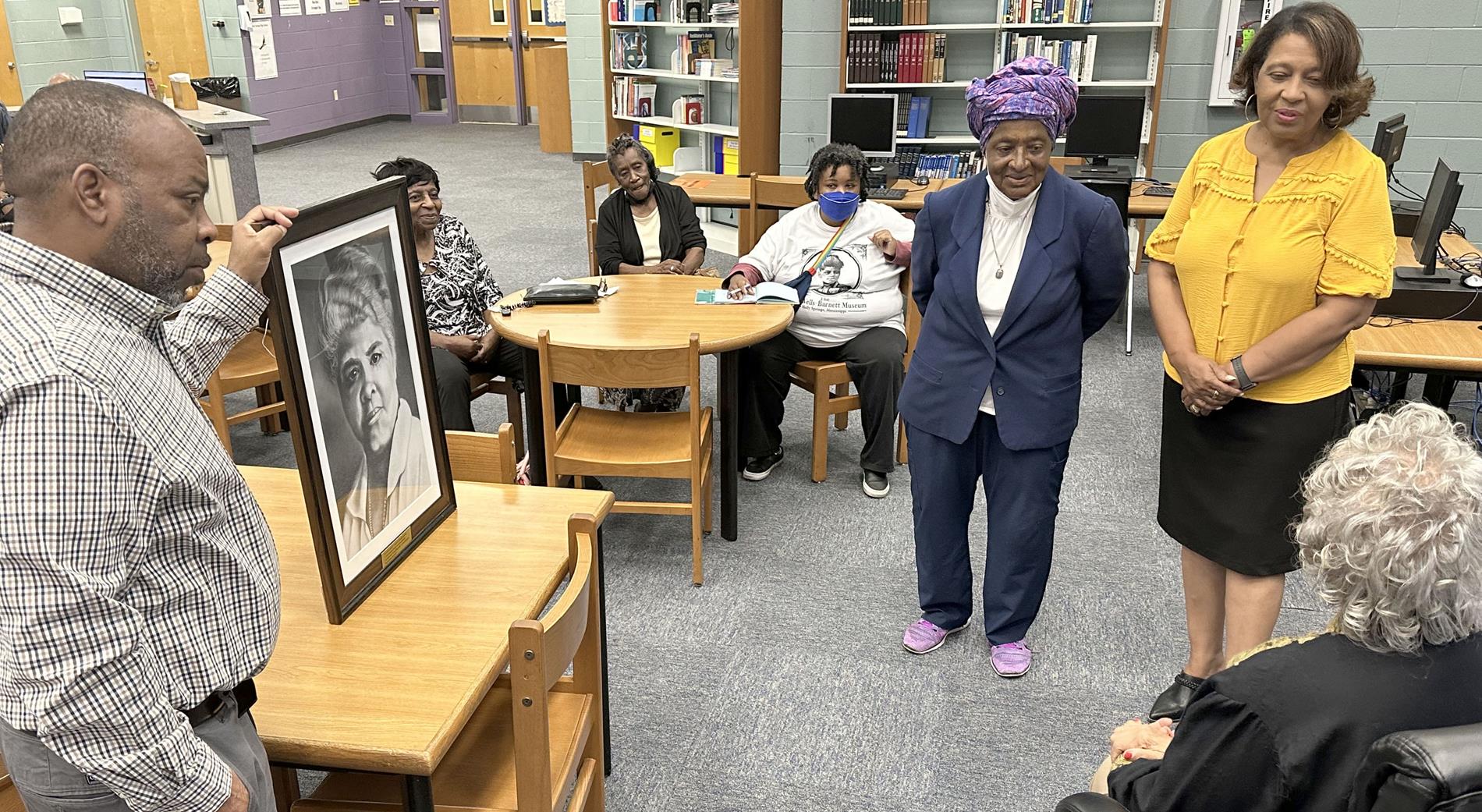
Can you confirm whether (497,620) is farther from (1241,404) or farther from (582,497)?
(1241,404)

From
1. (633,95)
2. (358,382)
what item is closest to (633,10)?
(633,95)

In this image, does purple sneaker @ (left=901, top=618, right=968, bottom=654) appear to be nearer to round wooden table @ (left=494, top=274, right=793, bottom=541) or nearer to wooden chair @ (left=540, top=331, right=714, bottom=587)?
wooden chair @ (left=540, top=331, right=714, bottom=587)

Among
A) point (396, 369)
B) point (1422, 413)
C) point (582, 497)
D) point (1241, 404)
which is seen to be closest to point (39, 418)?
point (396, 369)

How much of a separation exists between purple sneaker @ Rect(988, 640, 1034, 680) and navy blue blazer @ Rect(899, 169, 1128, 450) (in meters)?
0.60

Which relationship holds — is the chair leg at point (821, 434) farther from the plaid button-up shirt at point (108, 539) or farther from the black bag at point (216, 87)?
the black bag at point (216, 87)

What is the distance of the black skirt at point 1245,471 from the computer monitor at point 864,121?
3.79 meters

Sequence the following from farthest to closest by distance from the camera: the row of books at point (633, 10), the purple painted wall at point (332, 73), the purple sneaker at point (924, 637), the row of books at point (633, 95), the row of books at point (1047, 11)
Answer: the purple painted wall at point (332, 73) < the row of books at point (633, 95) < the row of books at point (633, 10) < the row of books at point (1047, 11) < the purple sneaker at point (924, 637)

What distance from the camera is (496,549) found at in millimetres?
1870

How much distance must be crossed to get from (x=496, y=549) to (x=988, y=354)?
121 centimetres

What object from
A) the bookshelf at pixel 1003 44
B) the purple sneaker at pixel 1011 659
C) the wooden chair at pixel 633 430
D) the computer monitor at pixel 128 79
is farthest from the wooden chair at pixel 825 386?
the computer monitor at pixel 128 79

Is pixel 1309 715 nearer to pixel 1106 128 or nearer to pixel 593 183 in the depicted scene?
pixel 593 183

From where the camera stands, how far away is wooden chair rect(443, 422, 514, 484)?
2.18 metres

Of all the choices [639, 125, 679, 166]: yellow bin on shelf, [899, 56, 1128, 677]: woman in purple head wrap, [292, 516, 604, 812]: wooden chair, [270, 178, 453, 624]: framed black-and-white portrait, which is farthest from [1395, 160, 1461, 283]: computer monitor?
[639, 125, 679, 166]: yellow bin on shelf

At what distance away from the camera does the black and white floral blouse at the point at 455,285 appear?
3.64 m
